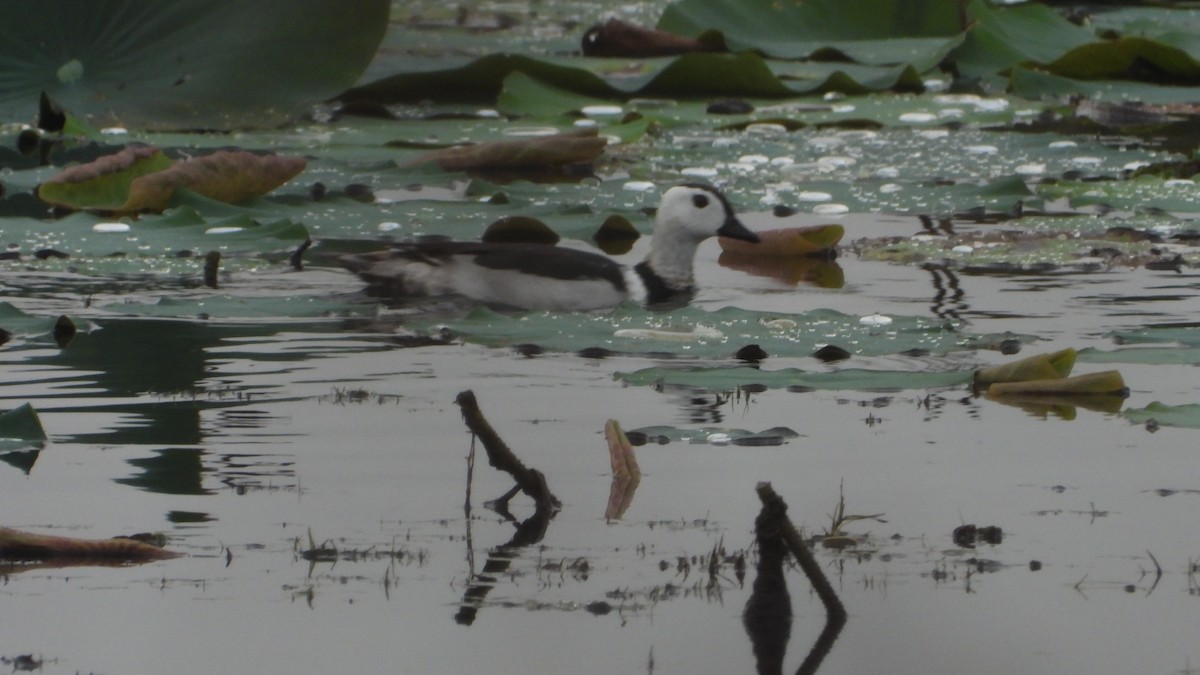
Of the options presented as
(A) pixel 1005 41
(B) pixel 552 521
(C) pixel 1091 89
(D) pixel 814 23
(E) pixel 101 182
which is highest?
(D) pixel 814 23

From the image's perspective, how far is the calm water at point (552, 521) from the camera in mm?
4012

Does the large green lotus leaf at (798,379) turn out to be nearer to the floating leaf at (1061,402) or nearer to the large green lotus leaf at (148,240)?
the floating leaf at (1061,402)

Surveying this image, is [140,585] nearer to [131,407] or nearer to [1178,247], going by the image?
[131,407]

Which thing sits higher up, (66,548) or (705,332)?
(705,332)

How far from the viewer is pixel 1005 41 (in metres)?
15.3

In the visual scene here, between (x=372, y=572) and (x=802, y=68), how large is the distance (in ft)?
37.7

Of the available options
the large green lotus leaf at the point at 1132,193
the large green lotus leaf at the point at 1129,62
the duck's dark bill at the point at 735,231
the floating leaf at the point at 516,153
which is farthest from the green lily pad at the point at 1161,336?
the large green lotus leaf at the point at 1129,62

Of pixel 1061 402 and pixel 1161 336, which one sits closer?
pixel 1061 402

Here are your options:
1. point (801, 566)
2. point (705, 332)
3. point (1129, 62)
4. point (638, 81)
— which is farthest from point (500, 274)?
point (1129, 62)

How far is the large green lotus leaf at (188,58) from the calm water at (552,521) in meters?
5.17

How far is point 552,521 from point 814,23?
11721mm

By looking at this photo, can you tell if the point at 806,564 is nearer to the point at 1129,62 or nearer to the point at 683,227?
the point at 683,227

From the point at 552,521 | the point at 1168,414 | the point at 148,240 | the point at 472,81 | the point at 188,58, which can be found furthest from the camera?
the point at 472,81

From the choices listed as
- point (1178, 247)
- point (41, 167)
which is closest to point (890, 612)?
point (1178, 247)
